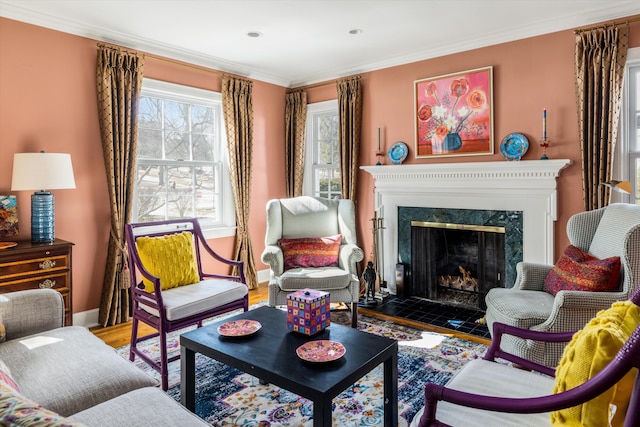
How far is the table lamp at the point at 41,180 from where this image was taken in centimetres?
290

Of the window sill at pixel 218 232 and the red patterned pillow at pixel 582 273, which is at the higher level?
the window sill at pixel 218 232

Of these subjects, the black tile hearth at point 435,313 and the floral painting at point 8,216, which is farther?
the black tile hearth at point 435,313

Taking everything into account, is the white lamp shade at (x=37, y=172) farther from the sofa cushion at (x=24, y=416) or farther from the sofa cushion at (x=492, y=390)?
the sofa cushion at (x=492, y=390)

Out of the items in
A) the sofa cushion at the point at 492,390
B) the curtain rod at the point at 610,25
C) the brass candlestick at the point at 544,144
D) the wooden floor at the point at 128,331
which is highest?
the curtain rod at the point at 610,25

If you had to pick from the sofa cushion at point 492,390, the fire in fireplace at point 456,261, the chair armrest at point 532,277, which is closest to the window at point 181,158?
the fire in fireplace at point 456,261

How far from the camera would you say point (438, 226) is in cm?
413

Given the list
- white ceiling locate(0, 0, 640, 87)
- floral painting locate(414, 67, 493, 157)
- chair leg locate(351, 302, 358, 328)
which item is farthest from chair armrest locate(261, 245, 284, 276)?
white ceiling locate(0, 0, 640, 87)

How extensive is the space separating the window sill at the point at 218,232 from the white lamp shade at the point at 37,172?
161cm

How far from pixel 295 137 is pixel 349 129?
83cm

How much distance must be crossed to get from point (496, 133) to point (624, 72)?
102cm

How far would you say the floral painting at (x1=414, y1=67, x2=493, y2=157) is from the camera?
12.6ft

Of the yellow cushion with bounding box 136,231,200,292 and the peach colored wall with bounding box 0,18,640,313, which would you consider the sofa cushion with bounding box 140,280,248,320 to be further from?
the peach colored wall with bounding box 0,18,640,313

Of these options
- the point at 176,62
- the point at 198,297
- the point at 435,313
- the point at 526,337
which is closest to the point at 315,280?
the point at 198,297

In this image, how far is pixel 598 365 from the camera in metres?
1.10
